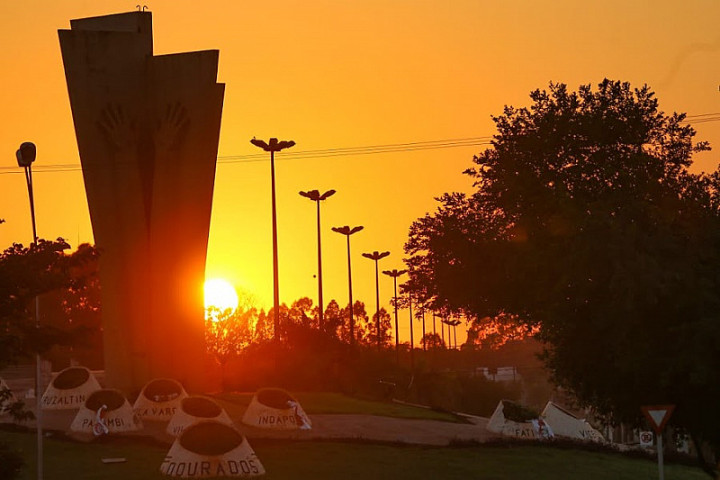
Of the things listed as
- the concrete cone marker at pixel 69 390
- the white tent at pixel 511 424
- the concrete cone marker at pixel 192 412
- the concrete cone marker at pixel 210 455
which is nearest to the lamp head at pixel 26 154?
the concrete cone marker at pixel 210 455

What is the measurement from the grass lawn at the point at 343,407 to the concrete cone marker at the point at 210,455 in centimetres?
1810

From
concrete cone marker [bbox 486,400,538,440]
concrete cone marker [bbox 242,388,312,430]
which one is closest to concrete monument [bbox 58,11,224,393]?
concrete cone marker [bbox 242,388,312,430]

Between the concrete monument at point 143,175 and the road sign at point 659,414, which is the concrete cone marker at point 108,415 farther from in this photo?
the road sign at point 659,414

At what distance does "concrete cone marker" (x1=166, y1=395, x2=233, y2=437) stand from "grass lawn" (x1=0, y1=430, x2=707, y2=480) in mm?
2091

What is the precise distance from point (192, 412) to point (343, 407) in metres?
18.5

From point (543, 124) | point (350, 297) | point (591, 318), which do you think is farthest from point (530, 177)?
point (350, 297)

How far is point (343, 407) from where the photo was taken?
62625 millimetres

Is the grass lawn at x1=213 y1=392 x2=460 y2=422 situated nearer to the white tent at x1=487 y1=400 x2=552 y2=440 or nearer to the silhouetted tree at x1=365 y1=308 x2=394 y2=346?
the white tent at x1=487 y1=400 x2=552 y2=440

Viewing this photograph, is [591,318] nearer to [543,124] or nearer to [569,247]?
[569,247]

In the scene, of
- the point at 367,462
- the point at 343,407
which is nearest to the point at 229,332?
the point at 343,407

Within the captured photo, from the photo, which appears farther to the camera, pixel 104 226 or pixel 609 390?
pixel 104 226

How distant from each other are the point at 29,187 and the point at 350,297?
7517cm

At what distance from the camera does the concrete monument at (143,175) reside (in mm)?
61000

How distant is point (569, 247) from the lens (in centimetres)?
3912
